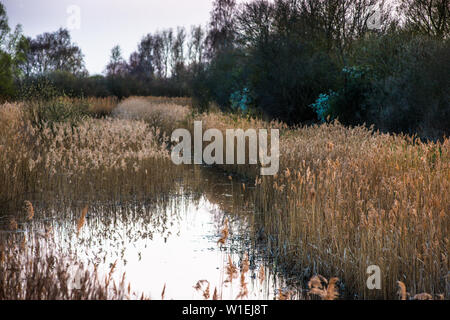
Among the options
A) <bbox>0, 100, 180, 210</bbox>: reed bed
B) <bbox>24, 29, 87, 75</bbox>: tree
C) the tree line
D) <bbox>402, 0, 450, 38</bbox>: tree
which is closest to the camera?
<bbox>0, 100, 180, 210</bbox>: reed bed

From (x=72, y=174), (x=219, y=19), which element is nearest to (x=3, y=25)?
(x=219, y=19)

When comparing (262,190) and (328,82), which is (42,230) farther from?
(328,82)

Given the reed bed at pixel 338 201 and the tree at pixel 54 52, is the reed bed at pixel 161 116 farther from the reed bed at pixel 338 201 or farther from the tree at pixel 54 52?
the tree at pixel 54 52

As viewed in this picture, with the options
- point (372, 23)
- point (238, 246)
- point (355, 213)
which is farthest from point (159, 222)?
point (372, 23)

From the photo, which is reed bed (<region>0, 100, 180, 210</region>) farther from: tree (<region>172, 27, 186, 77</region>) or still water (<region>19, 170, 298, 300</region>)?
tree (<region>172, 27, 186, 77</region>)

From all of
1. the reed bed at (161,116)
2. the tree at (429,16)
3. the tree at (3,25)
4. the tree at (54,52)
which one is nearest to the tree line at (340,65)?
the tree at (429,16)

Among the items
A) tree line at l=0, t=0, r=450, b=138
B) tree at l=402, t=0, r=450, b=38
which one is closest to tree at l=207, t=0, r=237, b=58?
tree line at l=0, t=0, r=450, b=138

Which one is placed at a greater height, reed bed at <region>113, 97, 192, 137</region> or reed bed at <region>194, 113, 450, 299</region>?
reed bed at <region>113, 97, 192, 137</region>

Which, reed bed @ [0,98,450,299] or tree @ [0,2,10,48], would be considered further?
tree @ [0,2,10,48]

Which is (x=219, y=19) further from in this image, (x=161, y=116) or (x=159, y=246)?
(x=159, y=246)

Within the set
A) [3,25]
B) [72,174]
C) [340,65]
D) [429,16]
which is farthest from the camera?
[3,25]

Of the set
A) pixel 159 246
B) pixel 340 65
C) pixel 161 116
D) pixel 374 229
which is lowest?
pixel 159 246

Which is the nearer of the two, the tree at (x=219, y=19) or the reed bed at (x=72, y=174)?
the reed bed at (x=72, y=174)

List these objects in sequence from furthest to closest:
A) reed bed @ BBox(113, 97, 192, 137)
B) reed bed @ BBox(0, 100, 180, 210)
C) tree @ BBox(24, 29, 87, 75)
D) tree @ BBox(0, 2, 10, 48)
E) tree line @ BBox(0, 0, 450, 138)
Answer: tree @ BBox(24, 29, 87, 75) → tree @ BBox(0, 2, 10, 48) → reed bed @ BBox(113, 97, 192, 137) → tree line @ BBox(0, 0, 450, 138) → reed bed @ BBox(0, 100, 180, 210)
